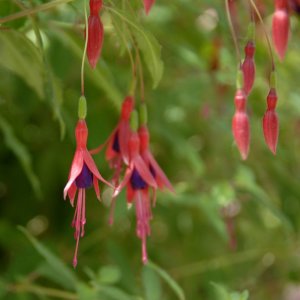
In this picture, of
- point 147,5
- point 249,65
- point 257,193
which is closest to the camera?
point 147,5

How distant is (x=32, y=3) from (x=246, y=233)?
34.0 inches

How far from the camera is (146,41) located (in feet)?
2.73

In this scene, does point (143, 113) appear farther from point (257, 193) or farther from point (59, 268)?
point (257, 193)

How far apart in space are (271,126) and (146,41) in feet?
0.54

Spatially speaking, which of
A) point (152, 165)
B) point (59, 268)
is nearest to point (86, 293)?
point (59, 268)

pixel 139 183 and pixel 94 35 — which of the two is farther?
pixel 139 183

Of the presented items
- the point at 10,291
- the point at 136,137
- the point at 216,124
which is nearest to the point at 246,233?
the point at 216,124

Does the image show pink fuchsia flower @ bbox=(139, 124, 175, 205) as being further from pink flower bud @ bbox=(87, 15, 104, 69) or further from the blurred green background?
the blurred green background

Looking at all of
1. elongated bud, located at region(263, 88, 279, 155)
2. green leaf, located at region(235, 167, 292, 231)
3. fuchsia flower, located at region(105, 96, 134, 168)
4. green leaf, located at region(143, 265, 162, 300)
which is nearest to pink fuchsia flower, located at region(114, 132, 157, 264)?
fuchsia flower, located at region(105, 96, 134, 168)

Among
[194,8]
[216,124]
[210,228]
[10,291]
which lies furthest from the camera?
[210,228]

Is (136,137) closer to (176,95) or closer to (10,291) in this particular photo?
(10,291)

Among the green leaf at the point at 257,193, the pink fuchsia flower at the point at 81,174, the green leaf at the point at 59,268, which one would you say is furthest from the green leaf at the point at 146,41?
the green leaf at the point at 257,193

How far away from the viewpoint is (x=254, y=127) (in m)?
1.39

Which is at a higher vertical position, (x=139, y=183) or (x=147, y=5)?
(x=147, y=5)
